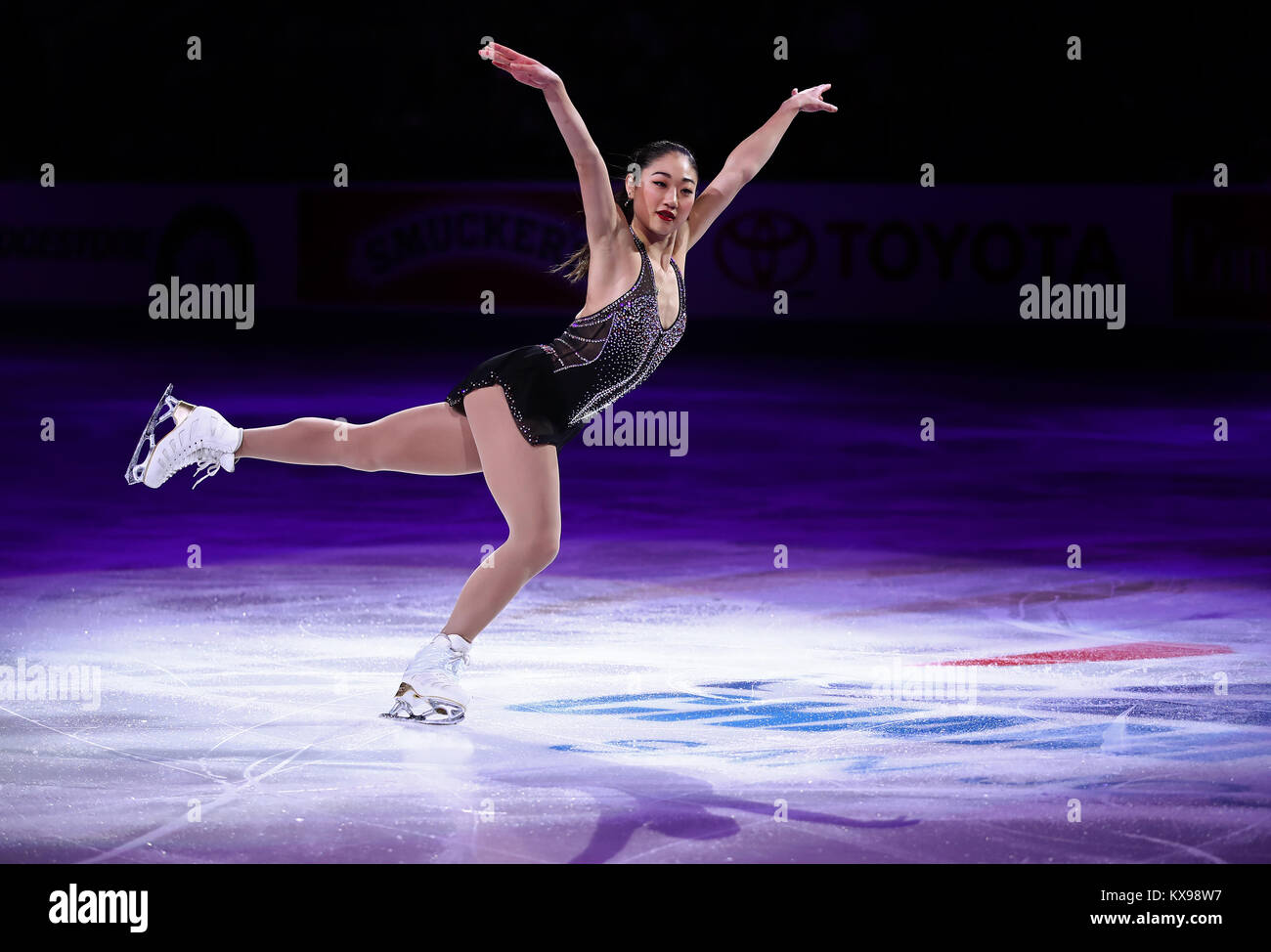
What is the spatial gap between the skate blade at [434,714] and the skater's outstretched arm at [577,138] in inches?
49.0

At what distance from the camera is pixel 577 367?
4.27m

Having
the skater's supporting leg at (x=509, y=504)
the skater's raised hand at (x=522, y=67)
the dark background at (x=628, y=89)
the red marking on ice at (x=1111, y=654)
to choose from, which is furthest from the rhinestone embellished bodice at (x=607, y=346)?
the dark background at (x=628, y=89)

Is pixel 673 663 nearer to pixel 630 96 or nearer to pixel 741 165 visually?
pixel 741 165

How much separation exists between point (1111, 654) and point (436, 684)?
2126 mm

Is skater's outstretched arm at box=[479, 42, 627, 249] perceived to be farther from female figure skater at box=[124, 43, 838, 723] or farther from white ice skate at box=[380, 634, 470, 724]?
white ice skate at box=[380, 634, 470, 724]

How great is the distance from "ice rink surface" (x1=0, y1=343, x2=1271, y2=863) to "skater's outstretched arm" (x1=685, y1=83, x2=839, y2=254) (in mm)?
1323

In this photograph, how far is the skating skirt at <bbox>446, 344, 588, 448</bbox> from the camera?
4.21 meters

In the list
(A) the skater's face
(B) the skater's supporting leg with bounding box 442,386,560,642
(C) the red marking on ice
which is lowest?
(C) the red marking on ice

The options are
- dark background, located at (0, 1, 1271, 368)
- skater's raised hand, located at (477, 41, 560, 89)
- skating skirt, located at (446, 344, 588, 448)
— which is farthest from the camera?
dark background, located at (0, 1, 1271, 368)

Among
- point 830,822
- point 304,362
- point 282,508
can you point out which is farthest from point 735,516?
point 304,362

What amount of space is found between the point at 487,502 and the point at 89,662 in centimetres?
318

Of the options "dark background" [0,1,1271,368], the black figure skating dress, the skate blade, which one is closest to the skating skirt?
the black figure skating dress

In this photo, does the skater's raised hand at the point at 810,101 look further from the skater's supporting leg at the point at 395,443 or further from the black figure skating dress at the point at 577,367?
the skater's supporting leg at the point at 395,443

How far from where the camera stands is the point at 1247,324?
14.9 metres
